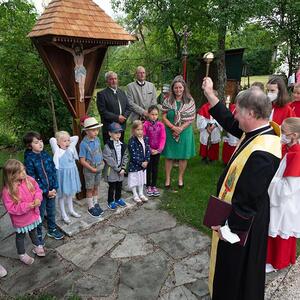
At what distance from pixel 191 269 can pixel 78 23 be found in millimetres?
3486

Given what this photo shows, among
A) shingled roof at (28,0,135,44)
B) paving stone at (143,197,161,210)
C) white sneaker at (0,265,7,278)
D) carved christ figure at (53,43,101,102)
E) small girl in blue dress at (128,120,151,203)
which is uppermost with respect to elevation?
shingled roof at (28,0,135,44)

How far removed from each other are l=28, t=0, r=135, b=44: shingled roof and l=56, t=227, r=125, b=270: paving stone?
2658 millimetres

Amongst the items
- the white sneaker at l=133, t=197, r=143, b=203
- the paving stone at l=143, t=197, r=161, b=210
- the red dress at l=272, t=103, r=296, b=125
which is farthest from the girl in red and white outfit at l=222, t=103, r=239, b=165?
the white sneaker at l=133, t=197, r=143, b=203

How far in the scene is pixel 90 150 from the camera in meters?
4.41

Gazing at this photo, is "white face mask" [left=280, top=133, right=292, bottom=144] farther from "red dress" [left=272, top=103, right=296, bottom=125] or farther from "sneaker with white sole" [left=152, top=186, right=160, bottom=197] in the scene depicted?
"sneaker with white sole" [left=152, top=186, right=160, bottom=197]

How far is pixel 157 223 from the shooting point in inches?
180

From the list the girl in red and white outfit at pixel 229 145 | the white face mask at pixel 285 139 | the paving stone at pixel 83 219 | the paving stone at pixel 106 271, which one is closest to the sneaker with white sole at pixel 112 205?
the paving stone at pixel 83 219

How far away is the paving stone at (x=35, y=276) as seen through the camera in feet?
10.8

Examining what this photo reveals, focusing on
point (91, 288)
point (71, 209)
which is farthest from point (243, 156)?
point (71, 209)

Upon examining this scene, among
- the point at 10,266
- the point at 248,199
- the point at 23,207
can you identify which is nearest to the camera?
the point at 248,199

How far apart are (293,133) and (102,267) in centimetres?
258

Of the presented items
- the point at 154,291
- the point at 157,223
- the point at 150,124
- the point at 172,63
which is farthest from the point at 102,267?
the point at 172,63

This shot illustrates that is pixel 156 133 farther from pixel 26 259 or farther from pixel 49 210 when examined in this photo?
pixel 26 259

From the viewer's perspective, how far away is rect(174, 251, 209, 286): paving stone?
342 centimetres
